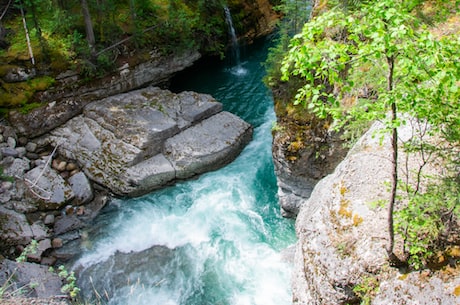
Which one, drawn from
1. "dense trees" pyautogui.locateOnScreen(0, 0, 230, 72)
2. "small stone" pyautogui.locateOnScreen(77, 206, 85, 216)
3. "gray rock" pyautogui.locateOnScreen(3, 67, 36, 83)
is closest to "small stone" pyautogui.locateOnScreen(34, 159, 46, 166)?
"small stone" pyautogui.locateOnScreen(77, 206, 85, 216)

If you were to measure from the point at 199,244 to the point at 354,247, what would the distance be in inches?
362

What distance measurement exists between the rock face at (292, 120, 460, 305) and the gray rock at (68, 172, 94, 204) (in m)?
11.6

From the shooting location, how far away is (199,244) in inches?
603

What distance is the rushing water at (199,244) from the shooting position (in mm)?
13492

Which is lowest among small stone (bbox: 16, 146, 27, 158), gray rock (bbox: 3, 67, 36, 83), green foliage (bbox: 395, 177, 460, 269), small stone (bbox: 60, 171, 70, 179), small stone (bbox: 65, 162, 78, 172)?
small stone (bbox: 60, 171, 70, 179)

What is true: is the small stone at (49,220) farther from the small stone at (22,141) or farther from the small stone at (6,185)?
the small stone at (22,141)

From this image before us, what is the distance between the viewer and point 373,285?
6625 millimetres

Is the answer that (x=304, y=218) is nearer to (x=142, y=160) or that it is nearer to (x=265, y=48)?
(x=142, y=160)

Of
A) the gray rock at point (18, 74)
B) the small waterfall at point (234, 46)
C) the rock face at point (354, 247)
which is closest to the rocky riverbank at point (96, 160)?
the gray rock at point (18, 74)

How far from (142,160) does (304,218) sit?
1076 centimetres

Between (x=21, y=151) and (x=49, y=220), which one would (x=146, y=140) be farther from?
(x=21, y=151)

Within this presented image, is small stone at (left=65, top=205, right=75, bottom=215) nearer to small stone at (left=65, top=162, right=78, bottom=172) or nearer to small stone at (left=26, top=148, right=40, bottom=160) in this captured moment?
small stone at (left=65, top=162, right=78, bottom=172)

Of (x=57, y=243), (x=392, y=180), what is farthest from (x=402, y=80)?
(x=57, y=243)

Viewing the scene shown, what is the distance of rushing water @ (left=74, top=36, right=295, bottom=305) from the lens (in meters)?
13.5
